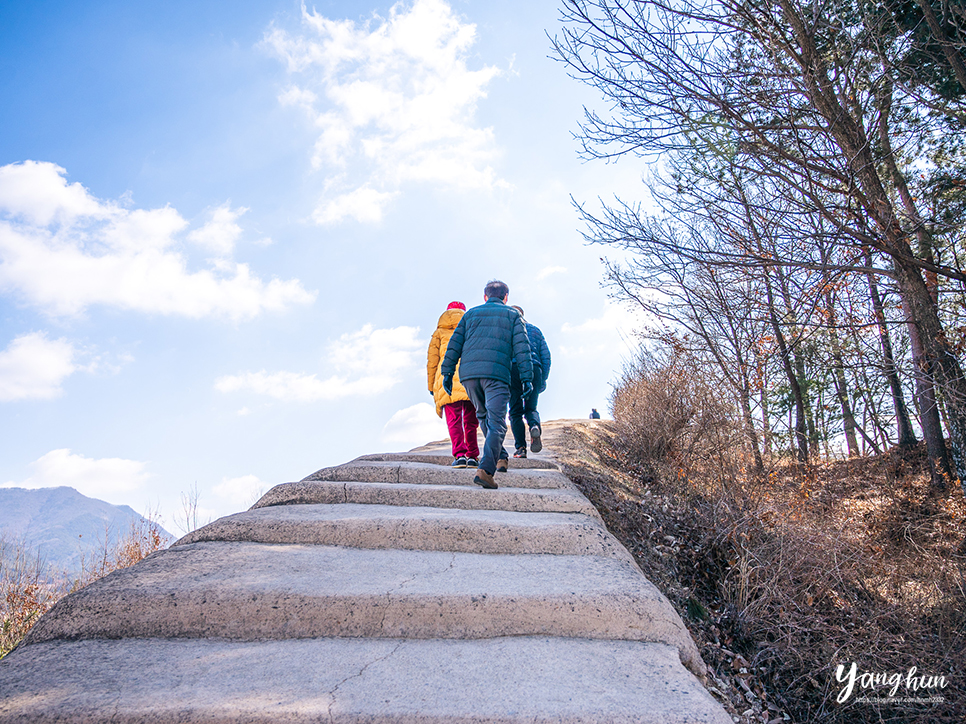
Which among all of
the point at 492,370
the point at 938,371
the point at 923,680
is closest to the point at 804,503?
the point at 938,371

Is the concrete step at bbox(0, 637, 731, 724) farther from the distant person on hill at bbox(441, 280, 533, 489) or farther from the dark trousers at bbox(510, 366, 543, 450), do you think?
the dark trousers at bbox(510, 366, 543, 450)

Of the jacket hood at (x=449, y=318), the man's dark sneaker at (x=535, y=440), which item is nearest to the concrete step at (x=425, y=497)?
the man's dark sneaker at (x=535, y=440)

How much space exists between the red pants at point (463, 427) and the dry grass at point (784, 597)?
1144mm

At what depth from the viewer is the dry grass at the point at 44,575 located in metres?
8.31

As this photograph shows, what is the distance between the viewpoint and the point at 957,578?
15.5ft

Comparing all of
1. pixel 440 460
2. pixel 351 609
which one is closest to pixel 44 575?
pixel 440 460

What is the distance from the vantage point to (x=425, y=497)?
4.64 m

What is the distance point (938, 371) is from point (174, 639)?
309 inches

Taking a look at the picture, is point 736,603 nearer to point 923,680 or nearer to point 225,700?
point 923,680

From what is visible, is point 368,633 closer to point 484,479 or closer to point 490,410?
point 484,479

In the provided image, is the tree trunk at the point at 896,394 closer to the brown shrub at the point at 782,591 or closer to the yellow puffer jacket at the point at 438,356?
the brown shrub at the point at 782,591

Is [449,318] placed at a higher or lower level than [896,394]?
higher

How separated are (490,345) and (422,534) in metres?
1.98

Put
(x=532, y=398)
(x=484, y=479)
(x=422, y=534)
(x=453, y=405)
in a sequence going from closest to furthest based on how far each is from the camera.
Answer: (x=422, y=534)
(x=484, y=479)
(x=453, y=405)
(x=532, y=398)
